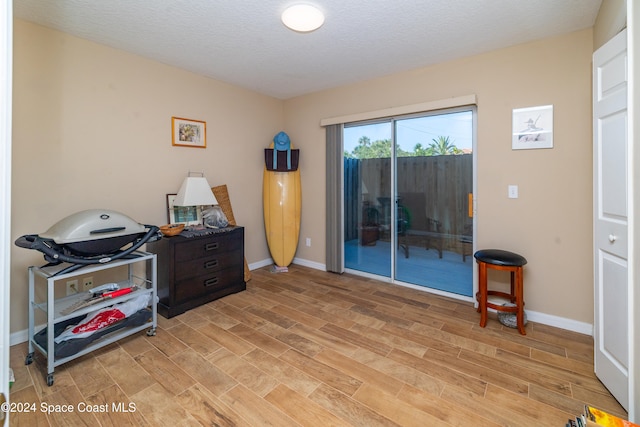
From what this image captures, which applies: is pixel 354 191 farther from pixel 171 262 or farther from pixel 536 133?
pixel 171 262

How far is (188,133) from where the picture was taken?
326cm

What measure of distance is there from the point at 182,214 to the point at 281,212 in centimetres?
129

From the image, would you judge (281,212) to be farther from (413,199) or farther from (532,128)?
(532,128)

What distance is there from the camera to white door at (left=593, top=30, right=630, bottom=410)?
157 cm

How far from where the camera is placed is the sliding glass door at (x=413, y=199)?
9.96 feet

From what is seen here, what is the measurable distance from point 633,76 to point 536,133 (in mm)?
1302

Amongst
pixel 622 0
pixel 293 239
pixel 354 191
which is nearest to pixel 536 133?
pixel 622 0

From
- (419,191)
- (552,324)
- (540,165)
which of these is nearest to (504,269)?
(552,324)

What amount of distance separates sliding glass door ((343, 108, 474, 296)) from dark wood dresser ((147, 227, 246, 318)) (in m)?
1.54

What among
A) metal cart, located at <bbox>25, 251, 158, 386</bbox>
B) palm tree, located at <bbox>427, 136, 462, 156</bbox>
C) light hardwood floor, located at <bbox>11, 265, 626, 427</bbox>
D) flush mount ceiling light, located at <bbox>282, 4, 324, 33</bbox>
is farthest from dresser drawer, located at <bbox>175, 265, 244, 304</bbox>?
palm tree, located at <bbox>427, 136, 462, 156</bbox>

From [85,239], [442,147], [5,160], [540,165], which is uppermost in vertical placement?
[442,147]

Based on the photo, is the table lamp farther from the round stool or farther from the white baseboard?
the round stool

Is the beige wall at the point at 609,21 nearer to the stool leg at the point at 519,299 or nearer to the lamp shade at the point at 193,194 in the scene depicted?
the stool leg at the point at 519,299

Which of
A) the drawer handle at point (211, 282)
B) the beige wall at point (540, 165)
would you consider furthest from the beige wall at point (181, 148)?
the drawer handle at point (211, 282)
